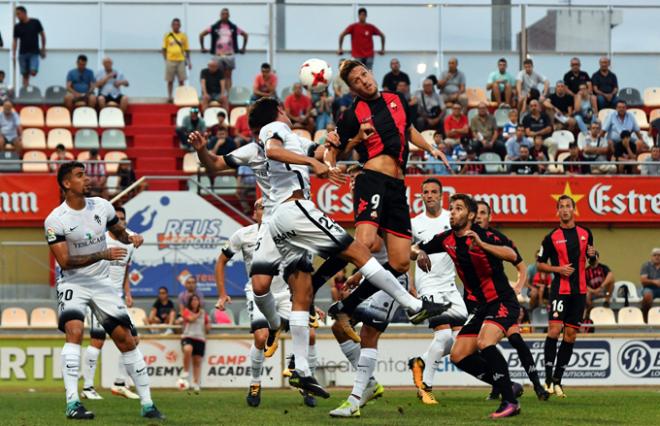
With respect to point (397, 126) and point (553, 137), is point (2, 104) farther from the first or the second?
point (397, 126)

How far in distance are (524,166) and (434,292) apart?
34.0 ft

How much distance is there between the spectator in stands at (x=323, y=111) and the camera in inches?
1085

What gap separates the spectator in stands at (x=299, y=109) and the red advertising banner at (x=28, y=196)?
527 centimetres

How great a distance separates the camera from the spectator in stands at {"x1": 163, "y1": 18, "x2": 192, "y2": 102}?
2909 centimetres

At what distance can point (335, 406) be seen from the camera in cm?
1420

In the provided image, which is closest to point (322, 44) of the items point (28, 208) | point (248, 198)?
point (248, 198)

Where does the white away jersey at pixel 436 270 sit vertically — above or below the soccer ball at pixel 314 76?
below

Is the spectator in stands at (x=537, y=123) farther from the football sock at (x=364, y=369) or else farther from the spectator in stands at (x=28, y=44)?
the football sock at (x=364, y=369)

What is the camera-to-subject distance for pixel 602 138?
89.1 feet

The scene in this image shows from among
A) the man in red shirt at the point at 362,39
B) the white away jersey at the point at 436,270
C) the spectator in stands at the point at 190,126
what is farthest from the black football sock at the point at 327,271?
the man in red shirt at the point at 362,39

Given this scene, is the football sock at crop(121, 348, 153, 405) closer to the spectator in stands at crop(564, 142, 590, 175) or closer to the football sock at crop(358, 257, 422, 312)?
the football sock at crop(358, 257, 422, 312)

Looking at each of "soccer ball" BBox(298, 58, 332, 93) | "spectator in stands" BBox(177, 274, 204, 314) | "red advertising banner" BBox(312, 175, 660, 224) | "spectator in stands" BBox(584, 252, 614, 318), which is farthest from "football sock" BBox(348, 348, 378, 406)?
"red advertising banner" BBox(312, 175, 660, 224)

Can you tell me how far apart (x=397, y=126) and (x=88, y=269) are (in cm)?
343

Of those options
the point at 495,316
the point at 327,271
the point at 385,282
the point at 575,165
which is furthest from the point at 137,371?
the point at 575,165
